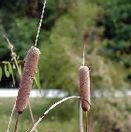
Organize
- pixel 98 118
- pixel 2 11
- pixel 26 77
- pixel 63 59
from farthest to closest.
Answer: pixel 2 11, pixel 63 59, pixel 98 118, pixel 26 77

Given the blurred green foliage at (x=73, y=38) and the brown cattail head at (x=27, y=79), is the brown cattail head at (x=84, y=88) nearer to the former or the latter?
the brown cattail head at (x=27, y=79)

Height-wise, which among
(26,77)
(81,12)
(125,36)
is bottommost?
(125,36)

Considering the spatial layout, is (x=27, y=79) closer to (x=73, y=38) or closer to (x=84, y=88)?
(x=84, y=88)

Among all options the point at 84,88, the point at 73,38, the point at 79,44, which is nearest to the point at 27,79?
the point at 84,88

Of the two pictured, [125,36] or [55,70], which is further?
[125,36]

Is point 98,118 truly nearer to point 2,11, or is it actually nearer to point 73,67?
point 73,67

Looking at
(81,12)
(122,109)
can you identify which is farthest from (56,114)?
(81,12)
